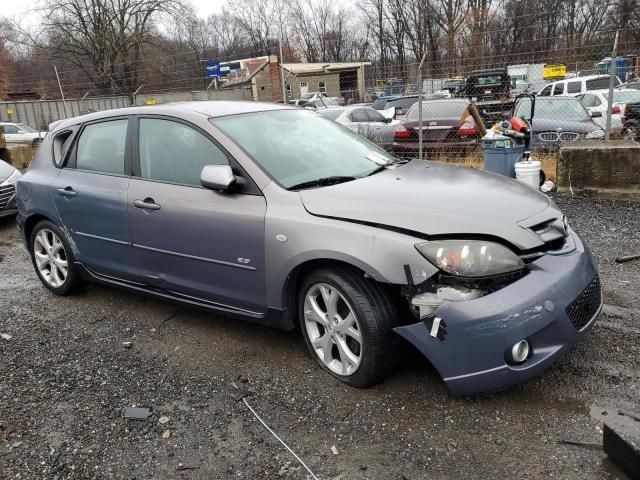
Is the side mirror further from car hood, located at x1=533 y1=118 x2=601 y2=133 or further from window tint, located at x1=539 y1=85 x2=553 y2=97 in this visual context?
window tint, located at x1=539 y1=85 x2=553 y2=97

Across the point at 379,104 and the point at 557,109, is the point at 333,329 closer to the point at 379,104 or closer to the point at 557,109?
the point at 557,109

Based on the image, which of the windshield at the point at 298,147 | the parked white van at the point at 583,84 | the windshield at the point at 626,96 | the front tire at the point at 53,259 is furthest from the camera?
the parked white van at the point at 583,84

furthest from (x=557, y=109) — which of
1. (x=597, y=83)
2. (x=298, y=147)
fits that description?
(x=298, y=147)

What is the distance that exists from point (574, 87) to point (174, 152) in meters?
18.5

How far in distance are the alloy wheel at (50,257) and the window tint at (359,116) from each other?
31.8 feet

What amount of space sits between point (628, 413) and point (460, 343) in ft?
2.88

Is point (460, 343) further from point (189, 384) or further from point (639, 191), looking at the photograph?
point (639, 191)

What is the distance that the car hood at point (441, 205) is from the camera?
2.80 meters

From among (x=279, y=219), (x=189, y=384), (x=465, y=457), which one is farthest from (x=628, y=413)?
(x=189, y=384)

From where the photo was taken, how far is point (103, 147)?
4336 millimetres

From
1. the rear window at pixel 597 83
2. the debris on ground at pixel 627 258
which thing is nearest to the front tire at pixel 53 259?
the debris on ground at pixel 627 258

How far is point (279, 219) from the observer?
3164mm

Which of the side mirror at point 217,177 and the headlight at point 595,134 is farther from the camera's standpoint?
the headlight at point 595,134

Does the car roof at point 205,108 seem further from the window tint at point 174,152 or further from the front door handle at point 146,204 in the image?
the front door handle at point 146,204
